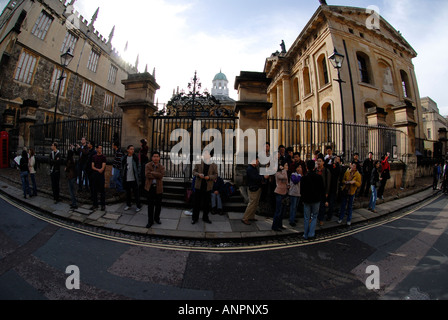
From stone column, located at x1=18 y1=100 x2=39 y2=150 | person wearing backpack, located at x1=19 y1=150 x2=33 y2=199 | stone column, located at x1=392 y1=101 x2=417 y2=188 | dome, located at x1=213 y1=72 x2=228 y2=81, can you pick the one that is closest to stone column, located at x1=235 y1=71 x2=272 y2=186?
person wearing backpack, located at x1=19 y1=150 x2=33 y2=199

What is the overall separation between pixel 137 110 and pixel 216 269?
6.59 meters

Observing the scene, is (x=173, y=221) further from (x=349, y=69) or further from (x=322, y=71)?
(x=322, y=71)

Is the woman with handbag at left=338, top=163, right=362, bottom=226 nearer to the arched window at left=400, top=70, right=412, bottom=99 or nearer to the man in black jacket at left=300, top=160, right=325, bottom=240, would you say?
the man in black jacket at left=300, top=160, right=325, bottom=240

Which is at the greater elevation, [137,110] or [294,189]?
[137,110]

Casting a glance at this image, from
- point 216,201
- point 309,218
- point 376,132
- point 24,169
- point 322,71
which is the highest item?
point 322,71

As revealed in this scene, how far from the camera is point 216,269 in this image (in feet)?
9.76

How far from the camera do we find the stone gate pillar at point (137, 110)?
7027 millimetres

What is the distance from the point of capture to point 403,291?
2.55 m

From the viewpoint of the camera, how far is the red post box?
13.3 meters

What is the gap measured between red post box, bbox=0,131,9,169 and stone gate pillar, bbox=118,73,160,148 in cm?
1417

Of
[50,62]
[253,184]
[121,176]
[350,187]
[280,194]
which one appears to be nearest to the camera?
[280,194]

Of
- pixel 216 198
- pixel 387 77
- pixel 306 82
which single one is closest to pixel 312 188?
pixel 216 198

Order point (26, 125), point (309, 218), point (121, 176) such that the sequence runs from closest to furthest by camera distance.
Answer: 1. point (309, 218)
2. point (121, 176)
3. point (26, 125)
